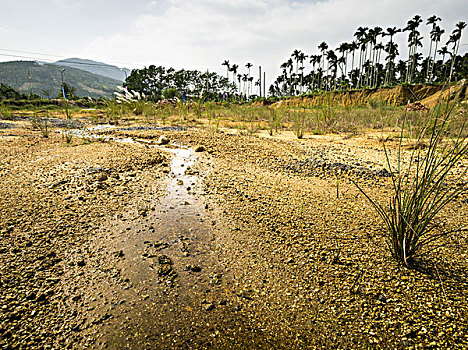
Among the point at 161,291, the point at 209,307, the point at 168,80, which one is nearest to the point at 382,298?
the point at 209,307

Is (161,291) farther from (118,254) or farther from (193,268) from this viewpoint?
(118,254)

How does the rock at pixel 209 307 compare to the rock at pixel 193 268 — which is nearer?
the rock at pixel 209 307

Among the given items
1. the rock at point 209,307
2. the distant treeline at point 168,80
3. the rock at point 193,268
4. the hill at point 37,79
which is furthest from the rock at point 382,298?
the hill at point 37,79

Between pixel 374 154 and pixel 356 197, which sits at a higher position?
pixel 374 154

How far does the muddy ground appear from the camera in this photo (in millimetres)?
1186

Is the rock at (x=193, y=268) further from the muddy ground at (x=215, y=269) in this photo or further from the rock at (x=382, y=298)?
the rock at (x=382, y=298)

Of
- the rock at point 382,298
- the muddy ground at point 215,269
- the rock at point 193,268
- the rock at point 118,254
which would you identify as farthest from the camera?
the rock at point 118,254

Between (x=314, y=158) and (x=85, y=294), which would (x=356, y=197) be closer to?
(x=314, y=158)

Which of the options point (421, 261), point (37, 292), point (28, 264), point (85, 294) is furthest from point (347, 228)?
point (28, 264)

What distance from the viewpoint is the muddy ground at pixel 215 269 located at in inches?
46.7

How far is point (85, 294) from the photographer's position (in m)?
1.42

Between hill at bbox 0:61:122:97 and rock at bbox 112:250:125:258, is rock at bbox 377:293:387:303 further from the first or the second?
hill at bbox 0:61:122:97

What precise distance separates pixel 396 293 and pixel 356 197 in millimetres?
1441

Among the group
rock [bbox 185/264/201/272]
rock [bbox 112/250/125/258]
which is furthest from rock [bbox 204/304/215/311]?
rock [bbox 112/250/125/258]
